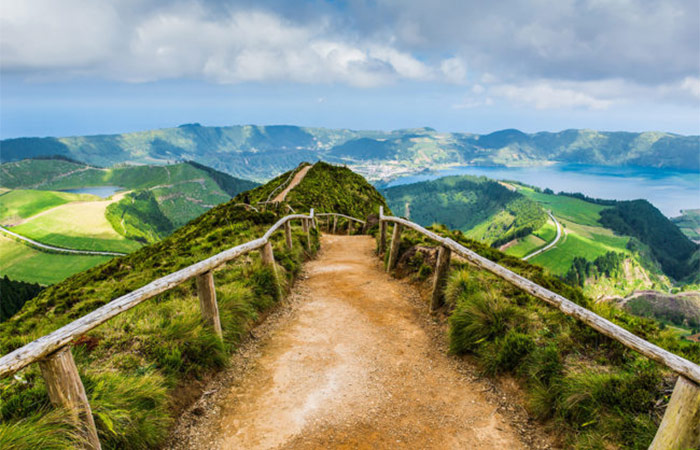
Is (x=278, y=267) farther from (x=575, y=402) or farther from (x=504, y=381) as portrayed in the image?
(x=575, y=402)

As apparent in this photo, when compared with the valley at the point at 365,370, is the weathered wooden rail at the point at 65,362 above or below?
above

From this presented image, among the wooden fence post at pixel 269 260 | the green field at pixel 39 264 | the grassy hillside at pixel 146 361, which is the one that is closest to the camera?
the grassy hillside at pixel 146 361

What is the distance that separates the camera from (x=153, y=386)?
12.9ft

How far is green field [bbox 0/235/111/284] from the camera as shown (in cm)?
10194

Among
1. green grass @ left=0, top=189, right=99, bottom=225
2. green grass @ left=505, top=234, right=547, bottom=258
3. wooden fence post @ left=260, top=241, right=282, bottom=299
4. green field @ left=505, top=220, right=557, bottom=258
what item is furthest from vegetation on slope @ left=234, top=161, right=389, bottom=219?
green grass @ left=0, top=189, right=99, bottom=225

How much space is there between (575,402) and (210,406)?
4.39m

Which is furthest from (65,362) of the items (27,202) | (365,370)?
(27,202)

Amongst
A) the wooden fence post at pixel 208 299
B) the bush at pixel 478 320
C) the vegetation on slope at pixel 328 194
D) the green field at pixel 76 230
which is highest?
the wooden fence post at pixel 208 299

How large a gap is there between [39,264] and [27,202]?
93108mm

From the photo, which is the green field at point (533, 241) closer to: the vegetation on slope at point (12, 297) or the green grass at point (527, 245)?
the green grass at point (527, 245)

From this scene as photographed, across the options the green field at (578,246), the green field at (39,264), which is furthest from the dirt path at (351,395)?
the green field at (578,246)

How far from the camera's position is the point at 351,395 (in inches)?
187

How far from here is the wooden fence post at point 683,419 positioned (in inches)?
106

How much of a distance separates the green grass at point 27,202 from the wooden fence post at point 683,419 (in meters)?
211
